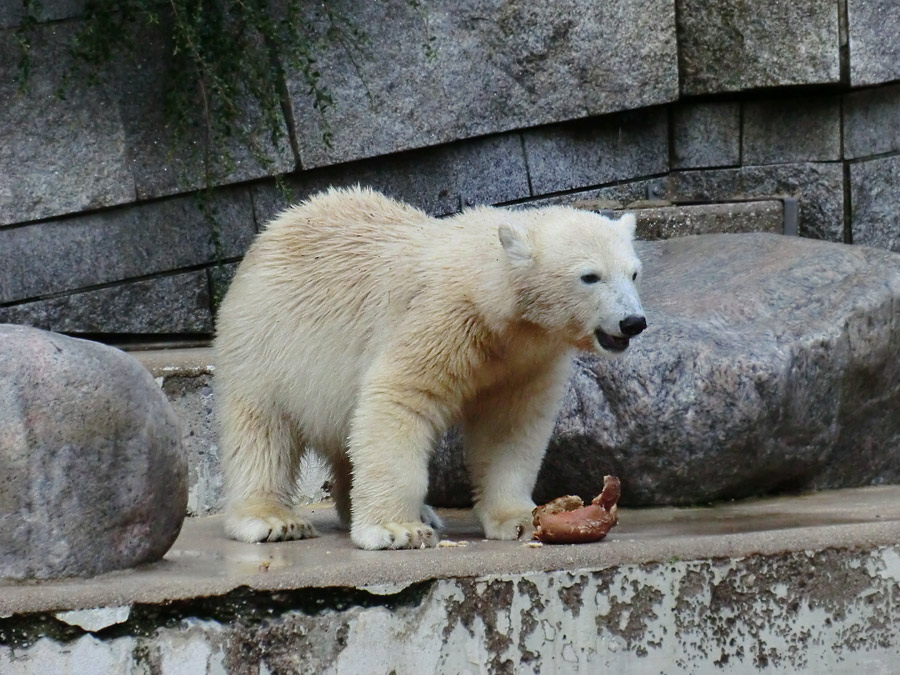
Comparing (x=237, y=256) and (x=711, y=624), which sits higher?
(x=237, y=256)

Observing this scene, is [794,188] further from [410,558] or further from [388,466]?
[410,558]

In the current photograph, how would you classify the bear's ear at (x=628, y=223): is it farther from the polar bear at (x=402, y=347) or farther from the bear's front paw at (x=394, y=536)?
the bear's front paw at (x=394, y=536)

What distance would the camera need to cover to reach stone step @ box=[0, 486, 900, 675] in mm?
2795

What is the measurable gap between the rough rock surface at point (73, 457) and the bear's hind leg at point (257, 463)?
0.81m

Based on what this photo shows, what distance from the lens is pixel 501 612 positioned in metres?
2.96

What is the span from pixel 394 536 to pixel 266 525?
1.65 ft

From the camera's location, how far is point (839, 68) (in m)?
6.24

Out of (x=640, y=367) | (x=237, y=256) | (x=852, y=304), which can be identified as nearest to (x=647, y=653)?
(x=640, y=367)

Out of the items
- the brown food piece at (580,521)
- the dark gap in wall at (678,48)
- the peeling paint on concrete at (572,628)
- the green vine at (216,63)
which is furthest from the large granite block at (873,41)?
the peeling paint on concrete at (572,628)

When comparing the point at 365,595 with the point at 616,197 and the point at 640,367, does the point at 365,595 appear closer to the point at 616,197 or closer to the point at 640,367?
the point at 640,367

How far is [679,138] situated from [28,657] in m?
4.68

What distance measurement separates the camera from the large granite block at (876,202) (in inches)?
253

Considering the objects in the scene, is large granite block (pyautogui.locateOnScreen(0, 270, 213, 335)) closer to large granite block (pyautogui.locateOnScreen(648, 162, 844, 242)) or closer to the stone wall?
Result: the stone wall

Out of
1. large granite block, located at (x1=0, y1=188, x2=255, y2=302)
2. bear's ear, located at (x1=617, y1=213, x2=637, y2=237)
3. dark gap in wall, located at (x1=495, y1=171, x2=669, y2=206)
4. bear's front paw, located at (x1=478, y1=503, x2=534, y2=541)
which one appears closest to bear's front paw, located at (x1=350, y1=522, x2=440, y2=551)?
bear's front paw, located at (x1=478, y1=503, x2=534, y2=541)
